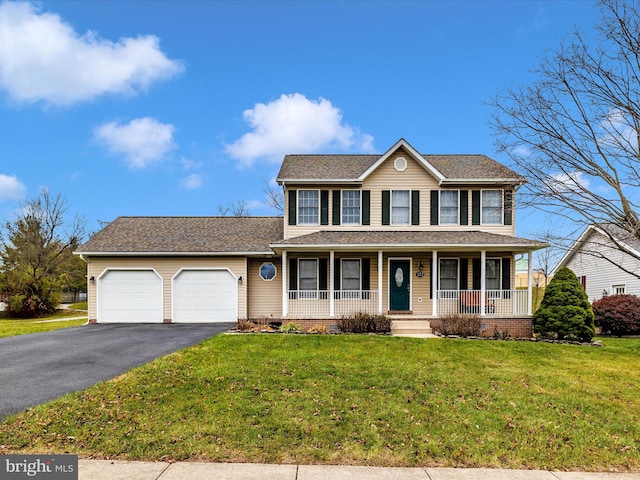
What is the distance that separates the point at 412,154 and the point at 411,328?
276 inches

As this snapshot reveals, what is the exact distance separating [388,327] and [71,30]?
15.0 meters

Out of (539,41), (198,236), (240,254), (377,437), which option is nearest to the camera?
(377,437)

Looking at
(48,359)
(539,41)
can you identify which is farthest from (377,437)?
(539,41)

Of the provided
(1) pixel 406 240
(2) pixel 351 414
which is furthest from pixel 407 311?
(2) pixel 351 414

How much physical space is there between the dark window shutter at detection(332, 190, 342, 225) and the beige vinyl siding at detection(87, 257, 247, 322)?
4088 millimetres

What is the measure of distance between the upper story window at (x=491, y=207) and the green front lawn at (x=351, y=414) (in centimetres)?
867

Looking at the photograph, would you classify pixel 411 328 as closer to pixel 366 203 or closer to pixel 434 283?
pixel 434 283

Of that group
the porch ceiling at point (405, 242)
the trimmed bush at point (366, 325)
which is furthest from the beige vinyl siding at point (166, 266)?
the trimmed bush at point (366, 325)

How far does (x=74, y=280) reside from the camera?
1438 inches

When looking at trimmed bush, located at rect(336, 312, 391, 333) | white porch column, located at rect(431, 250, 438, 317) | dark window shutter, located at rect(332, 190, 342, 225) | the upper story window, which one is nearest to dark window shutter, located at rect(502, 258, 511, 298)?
the upper story window

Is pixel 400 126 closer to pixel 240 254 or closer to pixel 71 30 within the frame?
pixel 240 254

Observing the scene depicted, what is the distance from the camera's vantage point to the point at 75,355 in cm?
958

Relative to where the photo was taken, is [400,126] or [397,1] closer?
[397,1]

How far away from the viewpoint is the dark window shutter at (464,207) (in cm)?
1689
